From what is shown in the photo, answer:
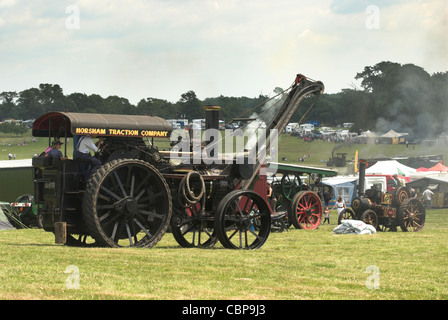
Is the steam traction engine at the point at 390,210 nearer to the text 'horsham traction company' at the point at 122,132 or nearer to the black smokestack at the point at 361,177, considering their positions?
the black smokestack at the point at 361,177

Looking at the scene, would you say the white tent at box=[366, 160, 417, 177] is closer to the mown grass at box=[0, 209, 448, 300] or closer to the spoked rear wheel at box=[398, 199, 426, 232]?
the spoked rear wheel at box=[398, 199, 426, 232]

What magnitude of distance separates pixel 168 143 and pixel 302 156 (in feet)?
167

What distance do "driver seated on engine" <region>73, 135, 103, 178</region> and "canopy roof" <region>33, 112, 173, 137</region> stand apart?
0.78ft

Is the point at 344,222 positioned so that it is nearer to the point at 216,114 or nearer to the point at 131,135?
the point at 216,114

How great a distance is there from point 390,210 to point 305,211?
264cm

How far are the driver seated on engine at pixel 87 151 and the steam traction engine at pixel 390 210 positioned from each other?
1184cm

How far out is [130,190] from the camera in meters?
12.0

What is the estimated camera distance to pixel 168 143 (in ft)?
44.6

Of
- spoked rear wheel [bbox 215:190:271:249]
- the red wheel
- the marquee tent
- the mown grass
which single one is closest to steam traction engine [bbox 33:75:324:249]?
spoked rear wheel [bbox 215:190:271:249]

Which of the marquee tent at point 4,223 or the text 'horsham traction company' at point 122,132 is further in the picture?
the marquee tent at point 4,223

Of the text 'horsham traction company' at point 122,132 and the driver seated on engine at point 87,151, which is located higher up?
the text 'horsham traction company' at point 122,132

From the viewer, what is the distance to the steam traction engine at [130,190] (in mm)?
11453

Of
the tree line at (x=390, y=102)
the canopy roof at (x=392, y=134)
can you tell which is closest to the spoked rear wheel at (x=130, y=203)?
the tree line at (x=390, y=102)

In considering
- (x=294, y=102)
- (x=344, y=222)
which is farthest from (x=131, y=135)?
(x=344, y=222)
